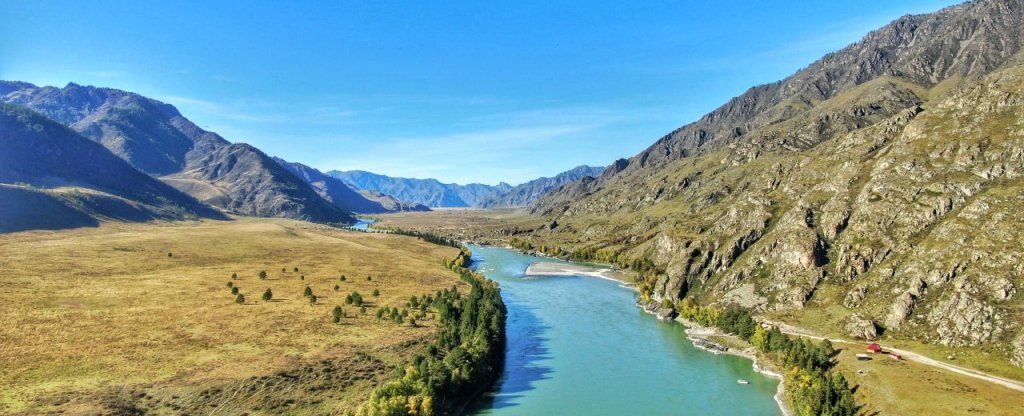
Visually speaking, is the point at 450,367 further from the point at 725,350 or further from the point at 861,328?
the point at 861,328

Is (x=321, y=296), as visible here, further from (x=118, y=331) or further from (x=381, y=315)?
(x=118, y=331)

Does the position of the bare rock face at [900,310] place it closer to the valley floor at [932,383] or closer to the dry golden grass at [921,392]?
the valley floor at [932,383]

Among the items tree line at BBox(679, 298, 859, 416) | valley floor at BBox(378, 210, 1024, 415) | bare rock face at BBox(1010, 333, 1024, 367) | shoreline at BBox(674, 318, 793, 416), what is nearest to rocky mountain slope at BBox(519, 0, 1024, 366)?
bare rock face at BBox(1010, 333, 1024, 367)

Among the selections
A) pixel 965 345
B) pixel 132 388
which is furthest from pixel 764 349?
pixel 132 388

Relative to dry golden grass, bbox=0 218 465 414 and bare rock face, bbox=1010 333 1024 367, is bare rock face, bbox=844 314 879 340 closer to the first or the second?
bare rock face, bbox=1010 333 1024 367

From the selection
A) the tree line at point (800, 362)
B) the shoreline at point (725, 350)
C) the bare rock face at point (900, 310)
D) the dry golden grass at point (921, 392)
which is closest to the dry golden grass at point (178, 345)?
the shoreline at point (725, 350)
